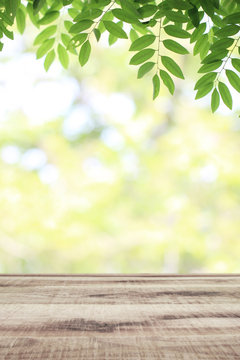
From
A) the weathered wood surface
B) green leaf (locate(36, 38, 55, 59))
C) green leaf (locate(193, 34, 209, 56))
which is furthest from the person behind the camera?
green leaf (locate(36, 38, 55, 59))

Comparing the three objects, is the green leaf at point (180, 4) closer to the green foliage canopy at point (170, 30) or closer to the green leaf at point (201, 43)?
the green foliage canopy at point (170, 30)

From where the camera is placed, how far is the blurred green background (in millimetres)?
4762

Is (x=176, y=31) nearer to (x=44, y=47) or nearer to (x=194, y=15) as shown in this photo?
(x=194, y=15)

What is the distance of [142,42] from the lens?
638 mm

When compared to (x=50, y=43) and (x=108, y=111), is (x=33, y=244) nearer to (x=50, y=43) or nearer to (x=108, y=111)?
(x=108, y=111)

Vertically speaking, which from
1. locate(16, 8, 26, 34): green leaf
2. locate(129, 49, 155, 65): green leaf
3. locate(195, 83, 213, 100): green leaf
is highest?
locate(16, 8, 26, 34): green leaf

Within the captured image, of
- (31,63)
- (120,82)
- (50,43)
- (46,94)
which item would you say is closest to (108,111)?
(120,82)

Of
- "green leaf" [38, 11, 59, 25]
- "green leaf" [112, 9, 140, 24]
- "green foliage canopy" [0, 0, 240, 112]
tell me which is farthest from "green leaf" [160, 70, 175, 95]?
"green leaf" [38, 11, 59, 25]

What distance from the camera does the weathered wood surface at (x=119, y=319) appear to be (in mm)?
374

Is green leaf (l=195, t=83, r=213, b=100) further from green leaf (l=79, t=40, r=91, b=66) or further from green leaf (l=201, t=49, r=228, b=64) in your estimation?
green leaf (l=79, t=40, r=91, b=66)

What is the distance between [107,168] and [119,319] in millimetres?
4477

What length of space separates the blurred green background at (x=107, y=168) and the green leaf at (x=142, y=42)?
4.02 meters

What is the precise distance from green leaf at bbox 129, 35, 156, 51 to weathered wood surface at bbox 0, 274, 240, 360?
40cm

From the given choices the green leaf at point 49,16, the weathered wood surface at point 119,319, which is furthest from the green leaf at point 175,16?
the weathered wood surface at point 119,319
